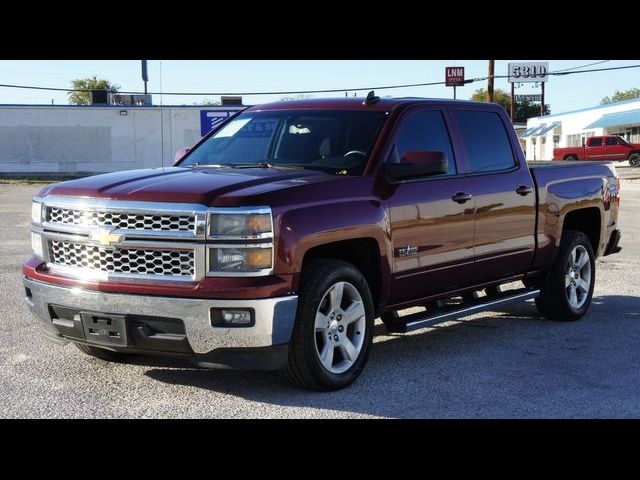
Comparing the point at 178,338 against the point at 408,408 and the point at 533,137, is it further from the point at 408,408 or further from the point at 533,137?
the point at 533,137

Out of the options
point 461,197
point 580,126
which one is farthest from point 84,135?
point 461,197

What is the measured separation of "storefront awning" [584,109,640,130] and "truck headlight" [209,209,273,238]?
182 feet

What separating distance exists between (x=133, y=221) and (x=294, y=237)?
1.00 metres

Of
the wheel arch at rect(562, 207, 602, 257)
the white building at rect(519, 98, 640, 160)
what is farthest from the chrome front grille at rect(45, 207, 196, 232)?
the white building at rect(519, 98, 640, 160)

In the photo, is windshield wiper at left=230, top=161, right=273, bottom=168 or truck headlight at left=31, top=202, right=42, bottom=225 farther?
windshield wiper at left=230, top=161, right=273, bottom=168

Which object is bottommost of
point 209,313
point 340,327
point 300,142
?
point 340,327

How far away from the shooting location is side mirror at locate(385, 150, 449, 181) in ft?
20.9

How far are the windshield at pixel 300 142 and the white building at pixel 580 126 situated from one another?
5369cm

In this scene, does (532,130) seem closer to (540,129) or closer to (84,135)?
(540,129)

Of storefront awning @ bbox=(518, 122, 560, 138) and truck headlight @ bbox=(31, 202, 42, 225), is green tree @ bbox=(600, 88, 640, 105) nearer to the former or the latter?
storefront awning @ bbox=(518, 122, 560, 138)

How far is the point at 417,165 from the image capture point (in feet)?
21.0

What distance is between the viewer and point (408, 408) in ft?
18.1
